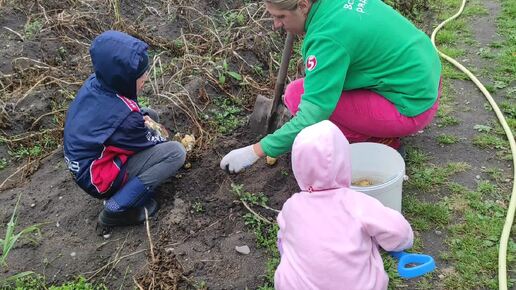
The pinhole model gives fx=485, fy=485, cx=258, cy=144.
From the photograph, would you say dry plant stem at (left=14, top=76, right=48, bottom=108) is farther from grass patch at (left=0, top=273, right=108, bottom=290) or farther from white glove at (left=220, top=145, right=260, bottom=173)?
white glove at (left=220, top=145, right=260, bottom=173)

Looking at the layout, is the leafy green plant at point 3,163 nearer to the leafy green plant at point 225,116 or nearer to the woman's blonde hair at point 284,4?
the leafy green plant at point 225,116

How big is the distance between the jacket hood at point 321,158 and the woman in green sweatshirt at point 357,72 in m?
0.63

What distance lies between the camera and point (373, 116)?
8.66 ft

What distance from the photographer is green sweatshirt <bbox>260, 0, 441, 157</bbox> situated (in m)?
2.28

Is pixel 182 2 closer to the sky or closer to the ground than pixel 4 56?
closer to the sky

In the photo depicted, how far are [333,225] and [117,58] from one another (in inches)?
50.8

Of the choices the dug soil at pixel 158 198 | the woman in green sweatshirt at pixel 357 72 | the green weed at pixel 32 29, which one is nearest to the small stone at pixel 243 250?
the dug soil at pixel 158 198

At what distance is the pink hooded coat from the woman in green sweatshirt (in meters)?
0.63

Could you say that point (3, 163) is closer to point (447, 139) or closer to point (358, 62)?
point (358, 62)

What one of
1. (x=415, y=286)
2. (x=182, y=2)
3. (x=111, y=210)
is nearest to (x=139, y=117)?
(x=111, y=210)

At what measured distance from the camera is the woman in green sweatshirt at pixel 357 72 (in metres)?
2.28

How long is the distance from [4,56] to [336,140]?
3230 millimetres

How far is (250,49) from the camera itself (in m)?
3.94

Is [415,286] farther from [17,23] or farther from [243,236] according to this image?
[17,23]
